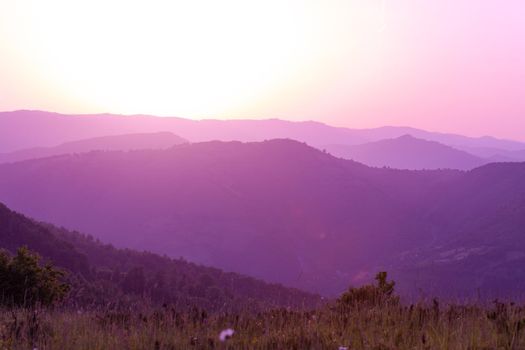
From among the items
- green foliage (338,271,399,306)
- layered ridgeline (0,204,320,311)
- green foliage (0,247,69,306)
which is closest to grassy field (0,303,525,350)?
green foliage (338,271,399,306)

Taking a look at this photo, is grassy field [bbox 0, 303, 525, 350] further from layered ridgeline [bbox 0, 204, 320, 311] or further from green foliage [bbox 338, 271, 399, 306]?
layered ridgeline [bbox 0, 204, 320, 311]

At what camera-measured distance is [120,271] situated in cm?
7331

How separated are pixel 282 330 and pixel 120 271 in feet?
234

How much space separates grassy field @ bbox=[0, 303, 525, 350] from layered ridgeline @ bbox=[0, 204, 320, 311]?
40.8 m

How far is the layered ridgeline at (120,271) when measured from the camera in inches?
2247

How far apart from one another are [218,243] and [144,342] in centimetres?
19005

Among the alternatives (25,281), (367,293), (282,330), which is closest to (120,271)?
(25,281)

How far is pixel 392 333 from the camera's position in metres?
4.96

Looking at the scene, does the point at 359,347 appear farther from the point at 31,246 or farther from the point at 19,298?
the point at 31,246

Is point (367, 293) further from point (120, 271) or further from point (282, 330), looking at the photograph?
point (120, 271)

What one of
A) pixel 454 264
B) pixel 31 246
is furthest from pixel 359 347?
pixel 454 264

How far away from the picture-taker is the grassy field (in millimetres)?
4621

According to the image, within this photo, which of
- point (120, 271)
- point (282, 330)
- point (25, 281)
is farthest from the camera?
point (120, 271)

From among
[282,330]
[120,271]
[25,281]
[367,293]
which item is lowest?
[120,271]
